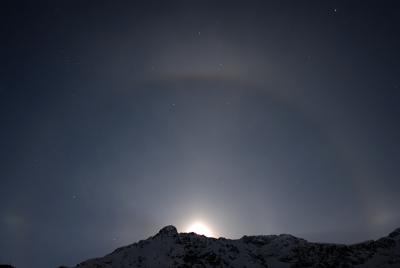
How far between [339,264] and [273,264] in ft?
68.9

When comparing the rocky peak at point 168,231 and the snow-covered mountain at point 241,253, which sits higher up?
the rocky peak at point 168,231

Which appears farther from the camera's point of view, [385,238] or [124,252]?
[385,238]

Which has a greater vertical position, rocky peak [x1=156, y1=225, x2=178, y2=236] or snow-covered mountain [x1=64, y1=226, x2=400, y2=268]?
rocky peak [x1=156, y1=225, x2=178, y2=236]

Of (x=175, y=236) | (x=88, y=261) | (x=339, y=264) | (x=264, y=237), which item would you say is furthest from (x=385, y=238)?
(x=88, y=261)

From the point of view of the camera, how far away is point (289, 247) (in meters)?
127

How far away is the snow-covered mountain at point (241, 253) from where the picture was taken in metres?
107

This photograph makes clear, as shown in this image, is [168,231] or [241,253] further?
[168,231]

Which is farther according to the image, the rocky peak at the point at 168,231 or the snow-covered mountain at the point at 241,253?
the rocky peak at the point at 168,231

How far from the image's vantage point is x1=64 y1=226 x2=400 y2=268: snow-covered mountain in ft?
352

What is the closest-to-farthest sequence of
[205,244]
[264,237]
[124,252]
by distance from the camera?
[124,252] < [205,244] < [264,237]

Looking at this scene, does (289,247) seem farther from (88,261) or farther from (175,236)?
(88,261)

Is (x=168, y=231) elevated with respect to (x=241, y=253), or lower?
elevated

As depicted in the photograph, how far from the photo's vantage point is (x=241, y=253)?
399ft

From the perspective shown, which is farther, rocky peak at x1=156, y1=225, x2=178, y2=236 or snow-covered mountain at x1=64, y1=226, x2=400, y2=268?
rocky peak at x1=156, y1=225, x2=178, y2=236
